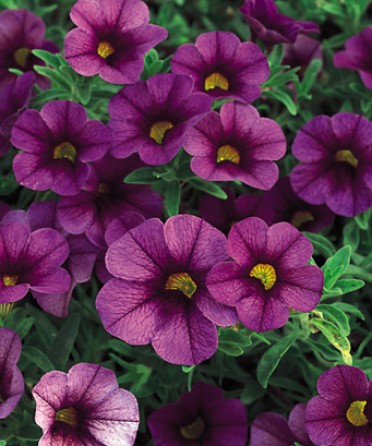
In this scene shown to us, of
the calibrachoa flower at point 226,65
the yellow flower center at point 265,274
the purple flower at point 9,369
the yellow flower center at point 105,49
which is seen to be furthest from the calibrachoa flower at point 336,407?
the yellow flower center at point 105,49

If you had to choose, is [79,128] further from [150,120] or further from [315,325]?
[315,325]

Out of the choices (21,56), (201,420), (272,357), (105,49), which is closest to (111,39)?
(105,49)

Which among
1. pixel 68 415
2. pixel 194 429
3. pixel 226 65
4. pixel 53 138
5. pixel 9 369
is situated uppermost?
pixel 226 65

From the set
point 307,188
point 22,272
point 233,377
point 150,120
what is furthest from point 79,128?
point 233,377

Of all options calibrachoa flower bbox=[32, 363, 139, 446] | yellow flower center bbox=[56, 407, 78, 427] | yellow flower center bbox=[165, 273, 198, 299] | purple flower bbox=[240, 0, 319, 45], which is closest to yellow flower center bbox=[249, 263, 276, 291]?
yellow flower center bbox=[165, 273, 198, 299]

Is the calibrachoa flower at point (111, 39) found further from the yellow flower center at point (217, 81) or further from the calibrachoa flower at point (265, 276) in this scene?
the calibrachoa flower at point (265, 276)

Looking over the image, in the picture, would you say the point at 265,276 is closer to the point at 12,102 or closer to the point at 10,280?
the point at 10,280
